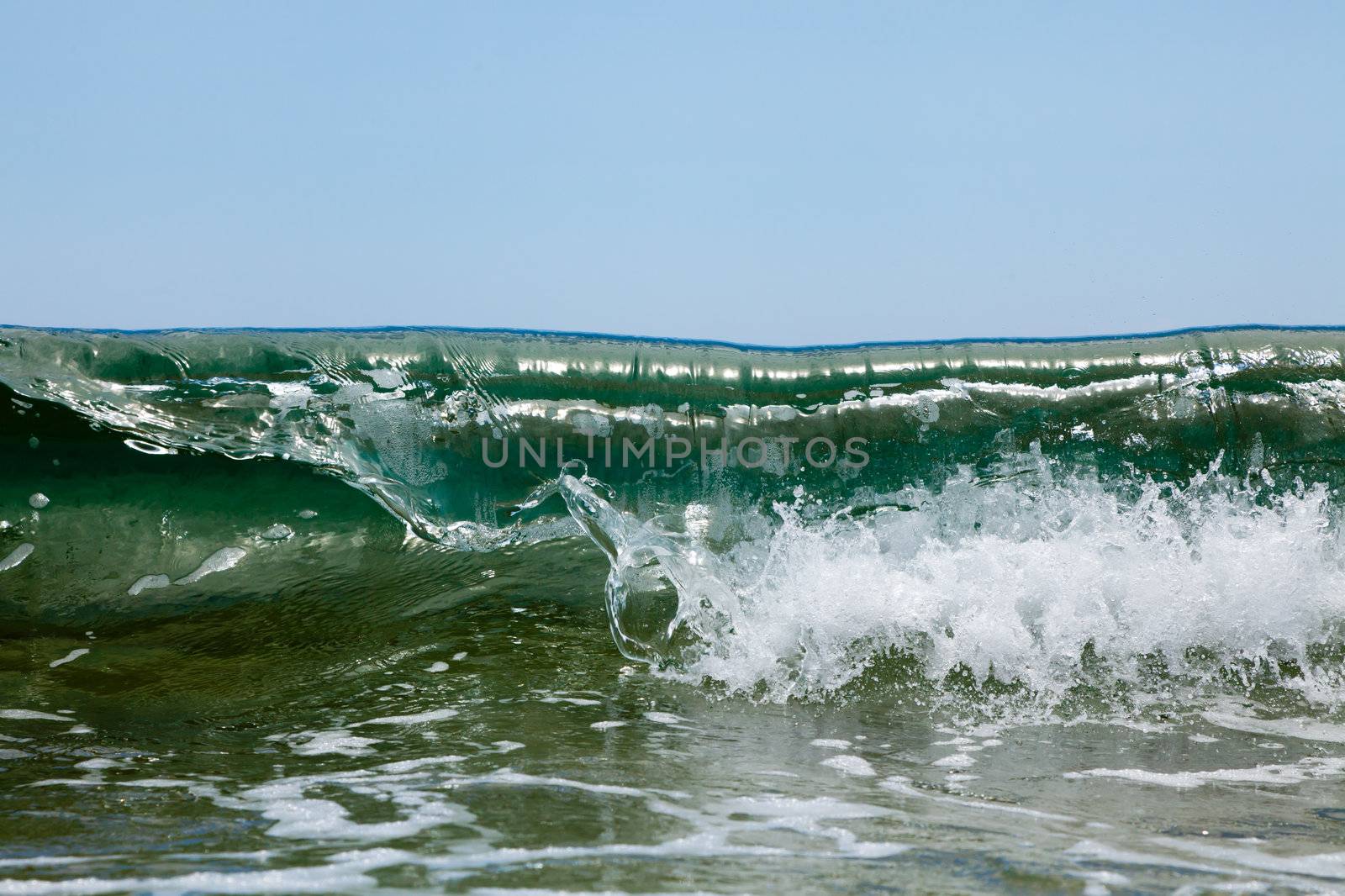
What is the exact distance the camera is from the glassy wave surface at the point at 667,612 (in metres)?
1.96

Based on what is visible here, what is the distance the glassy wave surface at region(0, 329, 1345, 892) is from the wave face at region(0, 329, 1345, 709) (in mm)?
16

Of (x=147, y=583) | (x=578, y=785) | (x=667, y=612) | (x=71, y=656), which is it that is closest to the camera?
(x=578, y=785)

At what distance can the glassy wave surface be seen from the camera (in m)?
1.96

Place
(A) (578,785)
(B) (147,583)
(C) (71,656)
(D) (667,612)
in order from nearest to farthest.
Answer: (A) (578,785) < (D) (667,612) < (C) (71,656) < (B) (147,583)

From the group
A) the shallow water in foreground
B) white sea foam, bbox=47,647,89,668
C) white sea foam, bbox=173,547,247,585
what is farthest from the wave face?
the shallow water in foreground

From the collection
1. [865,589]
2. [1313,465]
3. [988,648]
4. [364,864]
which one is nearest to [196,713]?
[364,864]

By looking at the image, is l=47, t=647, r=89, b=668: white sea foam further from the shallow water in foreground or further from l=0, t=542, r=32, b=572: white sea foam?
l=0, t=542, r=32, b=572: white sea foam

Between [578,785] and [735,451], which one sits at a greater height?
[735,451]

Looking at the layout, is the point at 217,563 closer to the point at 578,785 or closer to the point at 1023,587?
the point at 578,785

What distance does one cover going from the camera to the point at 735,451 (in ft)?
13.9

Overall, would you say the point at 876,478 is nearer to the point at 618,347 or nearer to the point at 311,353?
the point at 618,347

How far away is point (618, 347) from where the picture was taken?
4562mm

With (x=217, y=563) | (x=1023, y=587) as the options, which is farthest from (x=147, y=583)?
(x=1023, y=587)

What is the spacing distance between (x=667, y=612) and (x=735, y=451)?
2.79ft
